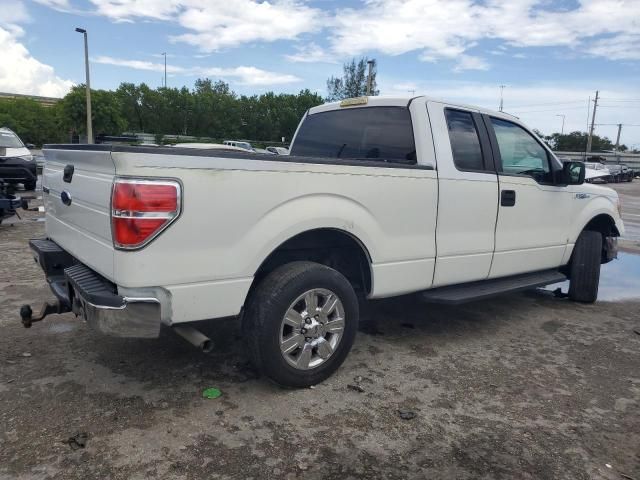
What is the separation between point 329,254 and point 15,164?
38.2 feet

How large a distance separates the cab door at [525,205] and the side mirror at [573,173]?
8cm

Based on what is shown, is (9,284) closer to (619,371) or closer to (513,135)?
(513,135)

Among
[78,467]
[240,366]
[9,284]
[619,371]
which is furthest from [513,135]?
[9,284]

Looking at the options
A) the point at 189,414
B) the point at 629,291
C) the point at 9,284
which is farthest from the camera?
the point at 629,291

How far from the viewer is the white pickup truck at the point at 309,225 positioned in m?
2.68

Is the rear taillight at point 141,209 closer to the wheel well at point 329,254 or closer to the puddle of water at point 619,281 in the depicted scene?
the wheel well at point 329,254

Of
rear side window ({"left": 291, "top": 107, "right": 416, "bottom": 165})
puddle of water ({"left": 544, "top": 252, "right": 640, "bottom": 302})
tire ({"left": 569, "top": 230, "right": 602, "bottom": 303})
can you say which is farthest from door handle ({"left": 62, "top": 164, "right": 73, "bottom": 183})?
puddle of water ({"left": 544, "top": 252, "right": 640, "bottom": 302})

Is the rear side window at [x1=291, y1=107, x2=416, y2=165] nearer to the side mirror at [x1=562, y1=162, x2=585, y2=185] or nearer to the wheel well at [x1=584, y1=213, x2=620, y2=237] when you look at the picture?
the side mirror at [x1=562, y1=162, x2=585, y2=185]

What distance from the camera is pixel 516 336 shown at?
4629 millimetres

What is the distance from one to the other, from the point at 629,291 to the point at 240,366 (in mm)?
5153

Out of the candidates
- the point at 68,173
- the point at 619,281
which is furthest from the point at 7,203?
the point at 619,281

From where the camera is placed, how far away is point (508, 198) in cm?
447

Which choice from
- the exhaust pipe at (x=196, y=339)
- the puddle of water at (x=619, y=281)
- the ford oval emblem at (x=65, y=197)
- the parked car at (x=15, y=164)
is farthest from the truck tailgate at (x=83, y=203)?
the parked car at (x=15, y=164)

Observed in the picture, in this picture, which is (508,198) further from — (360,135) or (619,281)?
Answer: (619,281)
